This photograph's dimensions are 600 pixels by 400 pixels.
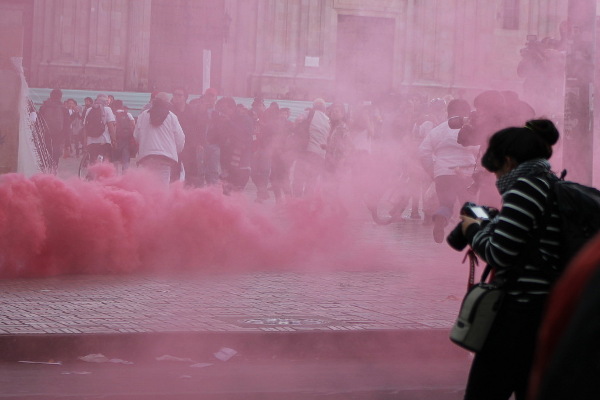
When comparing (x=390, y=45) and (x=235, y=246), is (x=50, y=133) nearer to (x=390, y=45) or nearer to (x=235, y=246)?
(x=390, y=45)

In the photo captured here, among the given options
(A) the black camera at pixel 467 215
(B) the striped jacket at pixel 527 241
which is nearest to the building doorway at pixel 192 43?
(A) the black camera at pixel 467 215

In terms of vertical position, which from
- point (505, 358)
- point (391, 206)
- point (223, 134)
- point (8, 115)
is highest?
point (8, 115)

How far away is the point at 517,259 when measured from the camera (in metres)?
3.22

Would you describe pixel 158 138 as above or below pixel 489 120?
below

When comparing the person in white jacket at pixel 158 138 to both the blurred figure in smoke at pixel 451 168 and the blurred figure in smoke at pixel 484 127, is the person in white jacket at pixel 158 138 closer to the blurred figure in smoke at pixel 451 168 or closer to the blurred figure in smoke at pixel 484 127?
the blurred figure in smoke at pixel 451 168

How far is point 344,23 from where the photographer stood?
14766 millimetres

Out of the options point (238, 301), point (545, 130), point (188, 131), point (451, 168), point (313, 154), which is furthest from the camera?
point (188, 131)

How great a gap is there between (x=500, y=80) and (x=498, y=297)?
23.3 feet

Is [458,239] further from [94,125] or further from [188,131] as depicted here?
[94,125]

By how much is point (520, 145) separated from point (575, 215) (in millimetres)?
324

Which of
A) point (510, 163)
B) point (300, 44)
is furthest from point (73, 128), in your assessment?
point (510, 163)

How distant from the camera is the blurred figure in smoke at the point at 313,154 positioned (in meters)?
12.0

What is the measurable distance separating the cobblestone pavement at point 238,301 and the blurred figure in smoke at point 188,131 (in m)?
3.87

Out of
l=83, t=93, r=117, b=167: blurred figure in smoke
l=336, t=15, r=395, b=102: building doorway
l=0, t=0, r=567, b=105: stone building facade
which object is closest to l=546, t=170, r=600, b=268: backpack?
l=0, t=0, r=567, b=105: stone building facade
